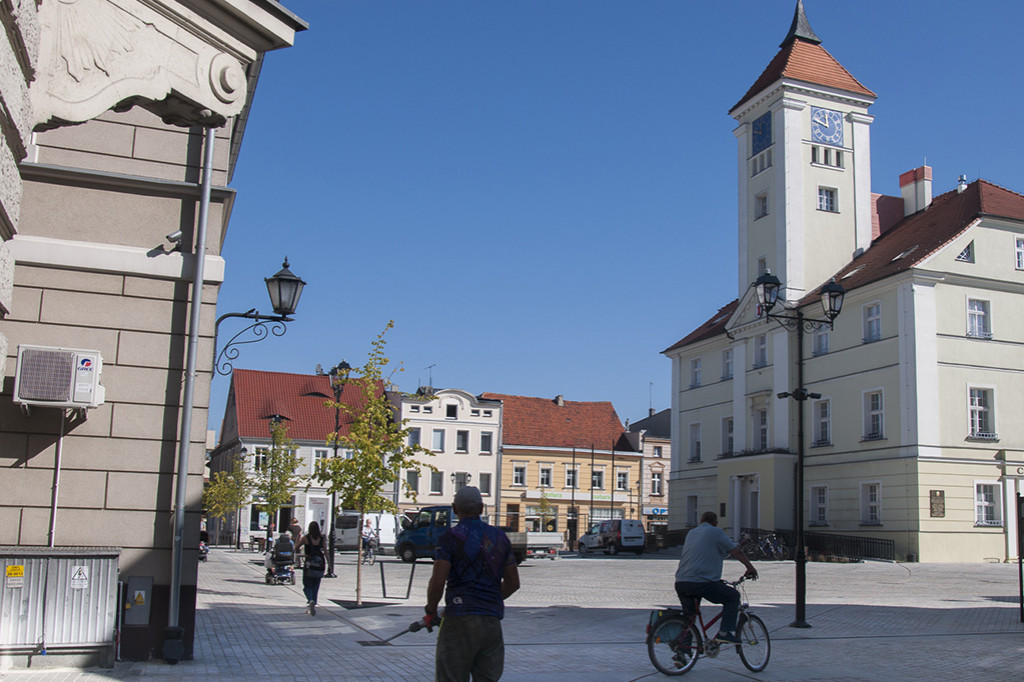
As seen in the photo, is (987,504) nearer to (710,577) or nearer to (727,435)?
(727,435)

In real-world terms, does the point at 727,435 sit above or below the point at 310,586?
above

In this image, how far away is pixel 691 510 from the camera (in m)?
53.2

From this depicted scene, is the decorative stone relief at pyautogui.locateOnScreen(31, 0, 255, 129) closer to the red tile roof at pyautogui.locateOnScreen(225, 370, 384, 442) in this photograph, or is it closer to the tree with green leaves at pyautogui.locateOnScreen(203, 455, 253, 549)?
the tree with green leaves at pyautogui.locateOnScreen(203, 455, 253, 549)

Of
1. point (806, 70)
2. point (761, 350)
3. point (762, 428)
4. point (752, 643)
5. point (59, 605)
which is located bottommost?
point (752, 643)

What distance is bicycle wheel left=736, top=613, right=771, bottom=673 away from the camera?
11.3 metres

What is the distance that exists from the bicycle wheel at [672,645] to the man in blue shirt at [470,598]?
4364 millimetres

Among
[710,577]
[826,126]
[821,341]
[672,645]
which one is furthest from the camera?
[826,126]

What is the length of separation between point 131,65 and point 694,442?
1984 inches

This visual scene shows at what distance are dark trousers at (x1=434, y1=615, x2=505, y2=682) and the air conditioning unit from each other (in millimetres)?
5812

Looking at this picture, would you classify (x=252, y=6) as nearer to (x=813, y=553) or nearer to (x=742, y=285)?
(x=813, y=553)

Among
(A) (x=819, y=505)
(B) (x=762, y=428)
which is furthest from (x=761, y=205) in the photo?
(A) (x=819, y=505)

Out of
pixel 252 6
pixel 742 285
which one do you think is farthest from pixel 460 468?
pixel 252 6

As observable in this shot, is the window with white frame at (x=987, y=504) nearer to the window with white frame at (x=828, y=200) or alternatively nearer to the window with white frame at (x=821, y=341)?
the window with white frame at (x=821, y=341)

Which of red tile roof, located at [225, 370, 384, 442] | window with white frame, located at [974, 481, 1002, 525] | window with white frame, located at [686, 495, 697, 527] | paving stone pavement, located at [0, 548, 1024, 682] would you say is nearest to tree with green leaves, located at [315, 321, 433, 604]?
paving stone pavement, located at [0, 548, 1024, 682]
